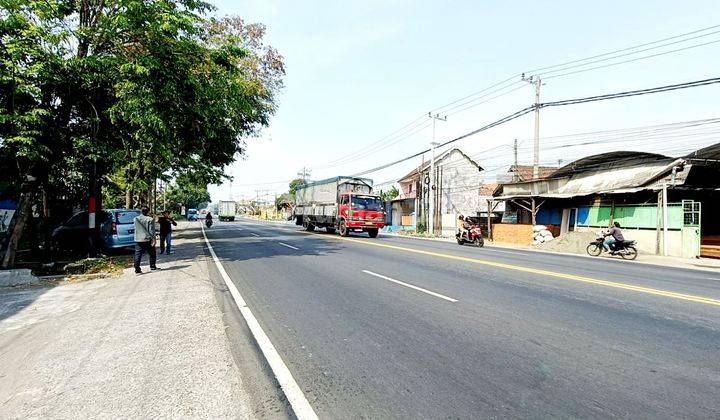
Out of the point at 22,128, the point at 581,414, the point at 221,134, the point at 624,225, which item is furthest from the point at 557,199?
the point at 22,128

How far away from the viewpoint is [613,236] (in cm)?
1731

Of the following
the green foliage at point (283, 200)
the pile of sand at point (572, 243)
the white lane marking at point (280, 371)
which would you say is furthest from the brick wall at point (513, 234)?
the green foliage at point (283, 200)

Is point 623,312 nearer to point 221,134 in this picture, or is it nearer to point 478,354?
point 478,354

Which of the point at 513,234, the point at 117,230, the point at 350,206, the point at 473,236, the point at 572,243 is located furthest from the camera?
the point at 513,234

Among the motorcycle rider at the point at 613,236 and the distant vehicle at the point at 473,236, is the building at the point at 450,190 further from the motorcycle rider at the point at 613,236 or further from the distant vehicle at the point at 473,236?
the motorcycle rider at the point at 613,236

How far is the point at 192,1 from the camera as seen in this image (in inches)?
463

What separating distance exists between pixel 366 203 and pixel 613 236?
13.1 m

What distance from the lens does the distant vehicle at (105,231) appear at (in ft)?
47.2

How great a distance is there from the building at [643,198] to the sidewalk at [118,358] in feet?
67.7

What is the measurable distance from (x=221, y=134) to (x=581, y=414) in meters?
18.7

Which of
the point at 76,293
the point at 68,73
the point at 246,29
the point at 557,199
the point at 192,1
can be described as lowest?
the point at 76,293

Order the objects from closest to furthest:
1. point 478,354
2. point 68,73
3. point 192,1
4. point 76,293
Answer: point 478,354
point 76,293
point 68,73
point 192,1

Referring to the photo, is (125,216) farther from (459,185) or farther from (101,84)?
(459,185)

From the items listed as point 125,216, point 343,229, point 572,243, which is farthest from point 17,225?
point 572,243
